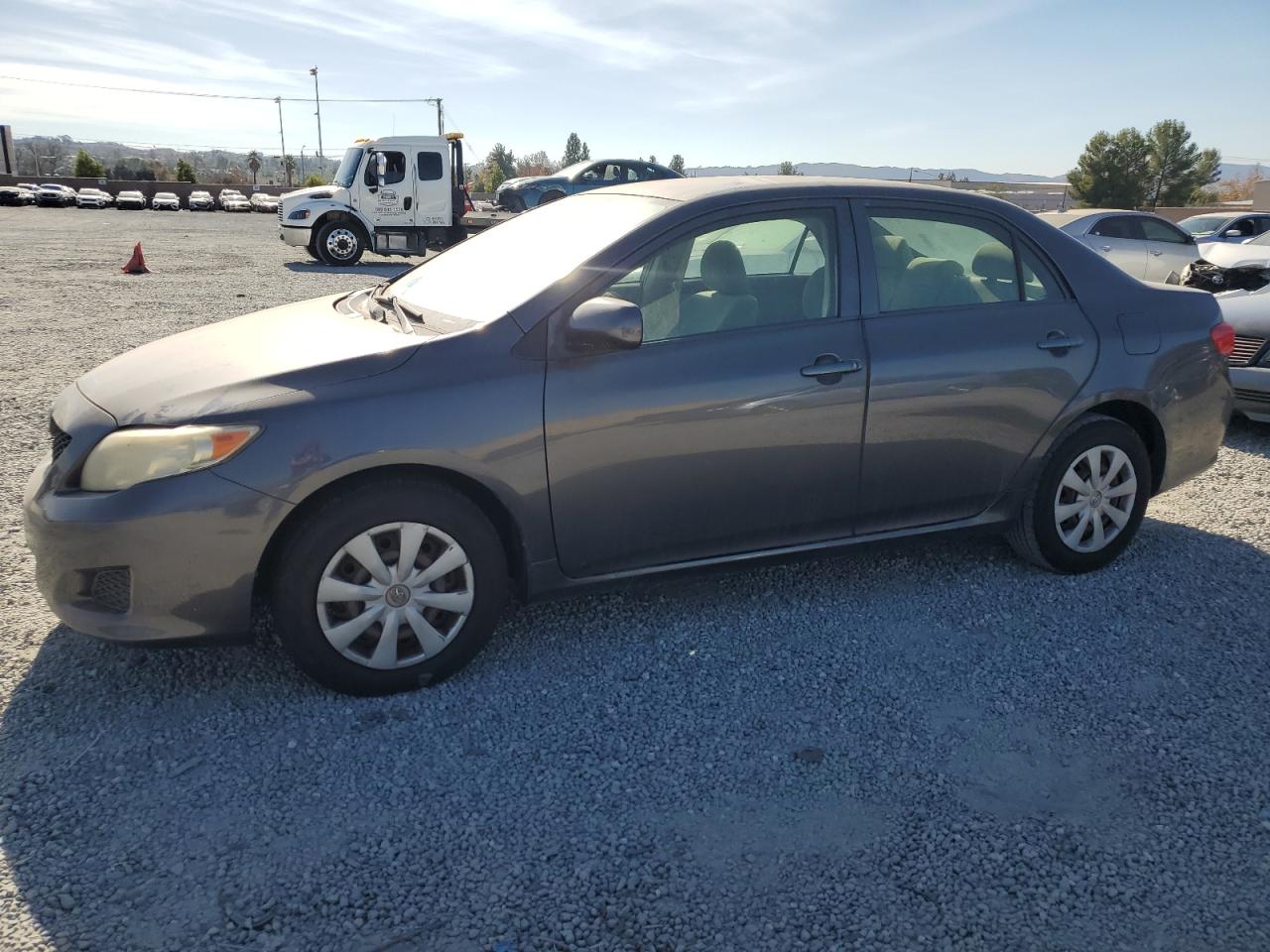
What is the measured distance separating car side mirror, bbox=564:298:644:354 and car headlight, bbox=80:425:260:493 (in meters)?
1.04

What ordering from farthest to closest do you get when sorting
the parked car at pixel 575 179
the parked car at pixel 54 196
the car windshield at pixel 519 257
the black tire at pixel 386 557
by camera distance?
the parked car at pixel 54 196, the parked car at pixel 575 179, the car windshield at pixel 519 257, the black tire at pixel 386 557

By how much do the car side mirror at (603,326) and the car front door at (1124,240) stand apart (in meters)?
13.7

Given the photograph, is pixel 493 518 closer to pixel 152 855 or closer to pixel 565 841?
pixel 565 841

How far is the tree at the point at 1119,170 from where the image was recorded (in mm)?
63188

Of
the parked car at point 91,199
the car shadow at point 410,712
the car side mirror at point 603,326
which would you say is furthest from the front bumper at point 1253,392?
the parked car at point 91,199

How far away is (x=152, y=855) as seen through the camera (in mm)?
2547

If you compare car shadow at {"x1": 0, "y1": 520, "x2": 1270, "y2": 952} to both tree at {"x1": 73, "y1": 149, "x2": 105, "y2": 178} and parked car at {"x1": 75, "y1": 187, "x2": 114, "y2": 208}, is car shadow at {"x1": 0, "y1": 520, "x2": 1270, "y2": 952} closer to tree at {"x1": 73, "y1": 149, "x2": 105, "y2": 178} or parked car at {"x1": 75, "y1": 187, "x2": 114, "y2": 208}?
parked car at {"x1": 75, "y1": 187, "x2": 114, "y2": 208}

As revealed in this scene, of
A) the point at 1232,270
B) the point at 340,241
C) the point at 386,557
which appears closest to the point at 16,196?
the point at 340,241

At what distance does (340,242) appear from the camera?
19.8 meters

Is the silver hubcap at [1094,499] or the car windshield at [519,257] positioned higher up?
the car windshield at [519,257]

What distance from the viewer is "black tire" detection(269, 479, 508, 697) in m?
3.11

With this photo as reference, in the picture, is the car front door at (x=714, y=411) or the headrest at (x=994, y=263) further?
the headrest at (x=994, y=263)

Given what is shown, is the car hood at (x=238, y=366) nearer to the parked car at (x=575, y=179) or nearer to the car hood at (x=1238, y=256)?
the car hood at (x=1238, y=256)

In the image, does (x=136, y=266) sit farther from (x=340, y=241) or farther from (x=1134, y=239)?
(x=1134, y=239)
